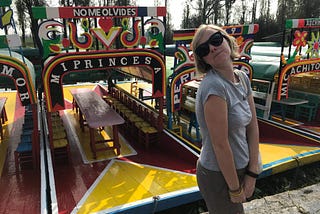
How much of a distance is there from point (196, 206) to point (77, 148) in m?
3.25

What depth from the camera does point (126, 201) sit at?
4.39m

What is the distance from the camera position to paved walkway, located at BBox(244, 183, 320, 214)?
10.2 ft

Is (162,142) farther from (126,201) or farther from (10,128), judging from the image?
(10,128)

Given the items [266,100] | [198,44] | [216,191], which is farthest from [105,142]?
[198,44]

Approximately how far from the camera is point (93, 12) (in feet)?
17.4

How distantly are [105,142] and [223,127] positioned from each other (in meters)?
5.40

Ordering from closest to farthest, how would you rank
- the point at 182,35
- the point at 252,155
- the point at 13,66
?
the point at 252,155 → the point at 13,66 → the point at 182,35

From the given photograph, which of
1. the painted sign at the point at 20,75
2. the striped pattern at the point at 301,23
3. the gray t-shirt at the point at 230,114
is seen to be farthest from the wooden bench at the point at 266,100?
the gray t-shirt at the point at 230,114

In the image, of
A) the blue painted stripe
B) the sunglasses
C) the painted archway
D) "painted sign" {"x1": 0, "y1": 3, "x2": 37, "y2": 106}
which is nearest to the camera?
the sunglasses

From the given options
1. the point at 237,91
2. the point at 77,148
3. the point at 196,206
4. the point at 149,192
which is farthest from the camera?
the point at 77,148

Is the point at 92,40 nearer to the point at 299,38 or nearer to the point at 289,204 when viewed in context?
the point at 289,204

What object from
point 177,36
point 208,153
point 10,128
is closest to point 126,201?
point 208,153

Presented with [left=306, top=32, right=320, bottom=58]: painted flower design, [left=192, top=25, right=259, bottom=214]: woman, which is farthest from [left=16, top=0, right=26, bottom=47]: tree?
[left=192, top=25, right=259, bottom=214]: woman

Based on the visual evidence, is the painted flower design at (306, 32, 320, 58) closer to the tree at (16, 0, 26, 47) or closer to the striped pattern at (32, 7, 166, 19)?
the striped pattern at (32, 7, 166, 19)
